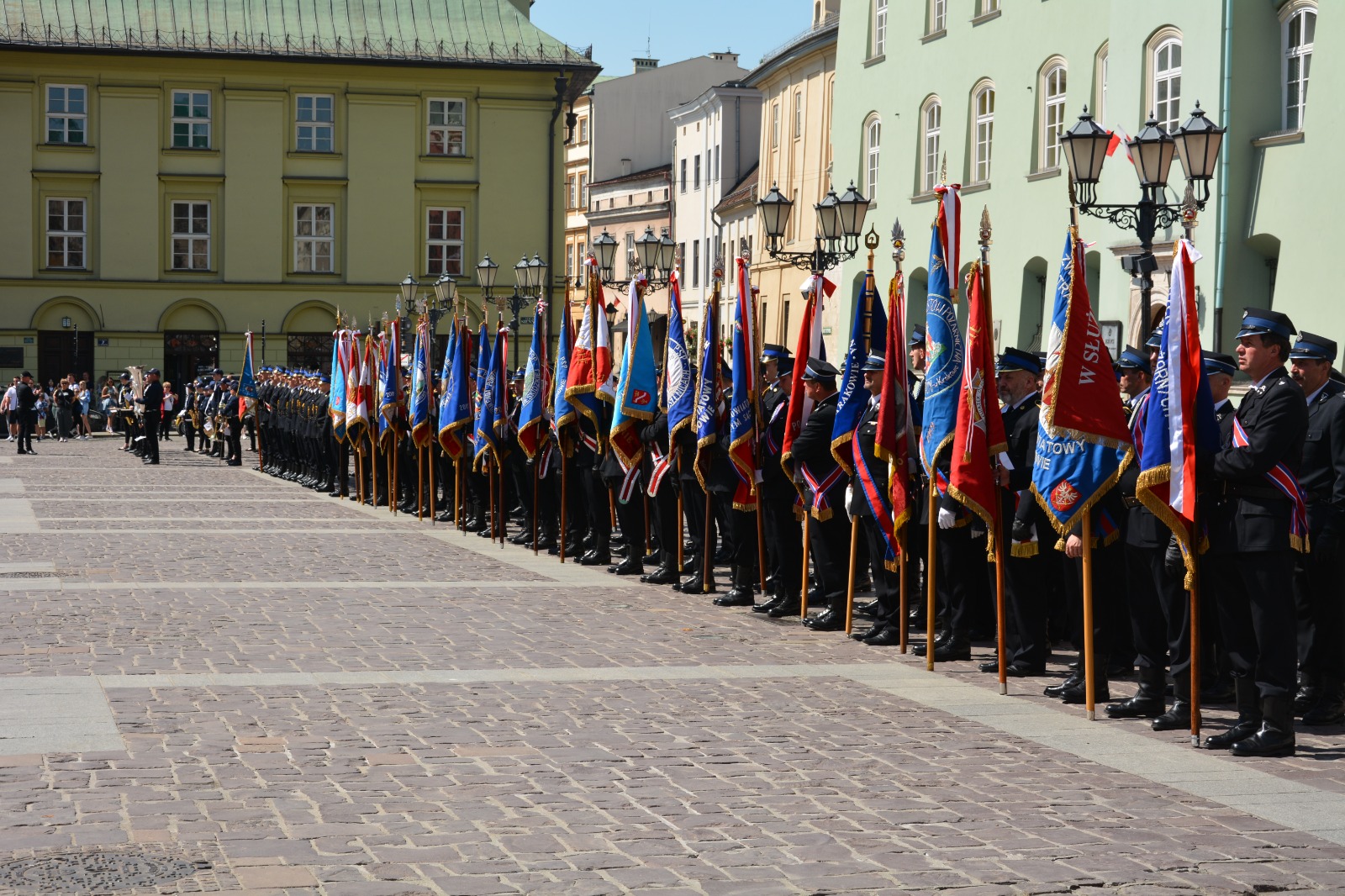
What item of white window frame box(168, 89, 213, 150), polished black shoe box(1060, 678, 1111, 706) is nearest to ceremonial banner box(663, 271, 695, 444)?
polished black shoe box(1060, 678, 1111, 706)

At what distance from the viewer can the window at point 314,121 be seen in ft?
178

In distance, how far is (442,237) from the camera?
55.4m

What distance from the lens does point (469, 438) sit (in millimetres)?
21281

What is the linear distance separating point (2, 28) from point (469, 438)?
37361mm

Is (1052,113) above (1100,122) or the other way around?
above

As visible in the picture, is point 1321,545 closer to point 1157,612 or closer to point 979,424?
point 1157,612

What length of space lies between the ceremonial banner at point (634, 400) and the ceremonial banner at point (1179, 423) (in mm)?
7795

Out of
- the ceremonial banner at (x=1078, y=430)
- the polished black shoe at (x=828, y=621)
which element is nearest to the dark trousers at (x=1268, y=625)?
the ceremonial banner at (x=1078, y=430)

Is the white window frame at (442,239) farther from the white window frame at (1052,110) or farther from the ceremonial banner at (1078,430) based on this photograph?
the ceremonial banner at (1078,430)

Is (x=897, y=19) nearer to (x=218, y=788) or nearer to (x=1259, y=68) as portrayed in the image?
(x=1259, y=68)

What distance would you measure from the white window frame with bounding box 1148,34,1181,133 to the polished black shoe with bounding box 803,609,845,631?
15.9 metres

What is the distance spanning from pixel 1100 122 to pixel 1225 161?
452 cm

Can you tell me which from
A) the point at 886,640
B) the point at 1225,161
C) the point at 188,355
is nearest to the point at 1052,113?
the point at 1225,161

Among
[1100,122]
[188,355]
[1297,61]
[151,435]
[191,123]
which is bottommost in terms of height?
[151,435]
